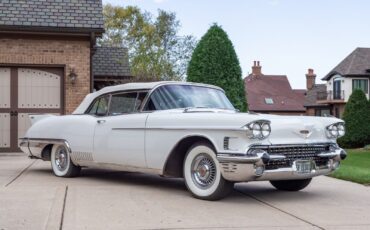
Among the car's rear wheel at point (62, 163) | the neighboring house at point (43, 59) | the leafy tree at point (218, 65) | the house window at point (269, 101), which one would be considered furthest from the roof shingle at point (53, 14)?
the house window at point (269, 101)

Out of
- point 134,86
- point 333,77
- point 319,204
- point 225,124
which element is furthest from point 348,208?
point 333,77

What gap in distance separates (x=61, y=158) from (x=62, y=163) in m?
0.10

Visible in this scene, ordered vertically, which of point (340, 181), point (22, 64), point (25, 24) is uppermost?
point (25, 24)

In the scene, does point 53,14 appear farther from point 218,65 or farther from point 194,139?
point 194,139

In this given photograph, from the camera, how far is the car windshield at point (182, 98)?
7.65 m

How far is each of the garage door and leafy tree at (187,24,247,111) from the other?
395cm

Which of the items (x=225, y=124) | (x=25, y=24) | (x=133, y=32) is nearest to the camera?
(x=225, y=124)

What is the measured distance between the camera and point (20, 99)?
14.4m

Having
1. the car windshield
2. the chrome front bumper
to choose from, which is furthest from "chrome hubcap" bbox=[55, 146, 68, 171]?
the chrome front bumper

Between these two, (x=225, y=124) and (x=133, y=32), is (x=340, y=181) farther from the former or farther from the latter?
(x=133, y=32)

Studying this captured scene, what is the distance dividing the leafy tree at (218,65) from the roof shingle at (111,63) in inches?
131

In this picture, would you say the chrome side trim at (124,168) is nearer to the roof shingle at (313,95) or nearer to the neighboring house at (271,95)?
the roof shingle at (313,95)

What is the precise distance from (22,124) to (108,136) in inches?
283

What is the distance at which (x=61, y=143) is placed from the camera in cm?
901
